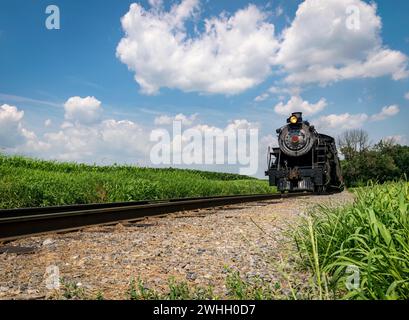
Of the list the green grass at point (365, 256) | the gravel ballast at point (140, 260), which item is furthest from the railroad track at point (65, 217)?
the green grass at point (365, 256)

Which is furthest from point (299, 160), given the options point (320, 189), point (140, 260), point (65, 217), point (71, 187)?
point (140, 260)

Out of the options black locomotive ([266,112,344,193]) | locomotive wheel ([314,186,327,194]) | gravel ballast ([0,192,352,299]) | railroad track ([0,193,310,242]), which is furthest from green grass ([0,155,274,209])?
gravel ballast ([0,192,352,299])

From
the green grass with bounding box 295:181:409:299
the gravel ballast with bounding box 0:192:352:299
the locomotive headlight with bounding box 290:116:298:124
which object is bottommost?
the gravel ballast with bounding box 0:192:352:299

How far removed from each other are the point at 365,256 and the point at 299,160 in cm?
1654

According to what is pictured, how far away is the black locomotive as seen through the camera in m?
18.0

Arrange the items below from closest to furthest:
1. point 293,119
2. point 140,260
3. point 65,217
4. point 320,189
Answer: point 140,260, point 65,217, point 320,189, point 293,119

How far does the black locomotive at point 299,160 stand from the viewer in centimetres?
1800

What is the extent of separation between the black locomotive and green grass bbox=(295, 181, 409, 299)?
13.6 m

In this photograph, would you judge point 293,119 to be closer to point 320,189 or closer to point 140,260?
point 320,189

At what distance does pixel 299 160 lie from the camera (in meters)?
19.3

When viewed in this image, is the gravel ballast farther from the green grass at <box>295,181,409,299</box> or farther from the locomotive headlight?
the locomotive headlight

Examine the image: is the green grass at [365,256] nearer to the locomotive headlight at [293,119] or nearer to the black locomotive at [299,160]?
the black locomotive at [299,160]
